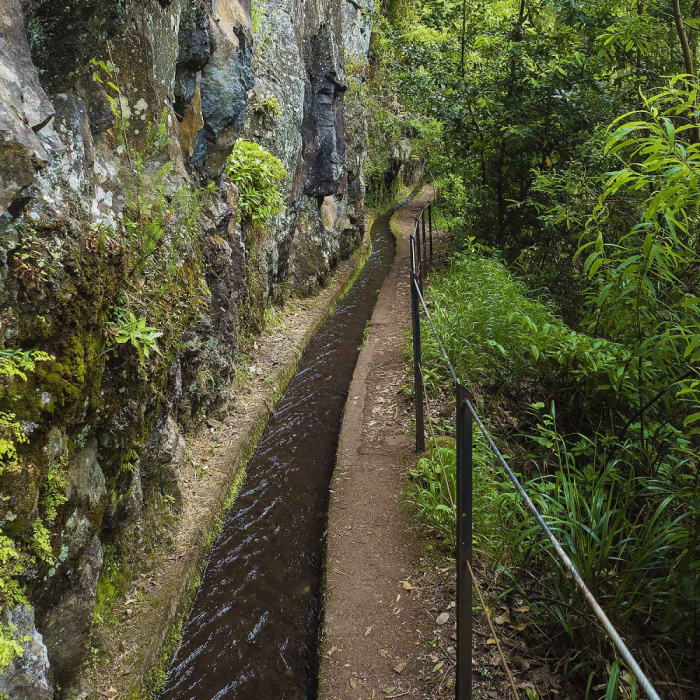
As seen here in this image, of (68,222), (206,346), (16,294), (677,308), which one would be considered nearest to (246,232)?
(206,346)

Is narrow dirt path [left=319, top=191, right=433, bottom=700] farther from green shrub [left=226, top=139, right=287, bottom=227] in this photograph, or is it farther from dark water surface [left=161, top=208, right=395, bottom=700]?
green shrub [left=226, top=139, right=287, bottom=227]

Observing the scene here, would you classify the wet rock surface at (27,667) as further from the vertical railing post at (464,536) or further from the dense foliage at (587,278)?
the dense foliage at (587,278)

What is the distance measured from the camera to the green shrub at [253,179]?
6.78 m

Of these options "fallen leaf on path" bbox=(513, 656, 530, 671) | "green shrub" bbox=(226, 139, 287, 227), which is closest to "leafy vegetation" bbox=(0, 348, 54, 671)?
"fallen leaf on path" bbox=(513, 656, 530, 671)

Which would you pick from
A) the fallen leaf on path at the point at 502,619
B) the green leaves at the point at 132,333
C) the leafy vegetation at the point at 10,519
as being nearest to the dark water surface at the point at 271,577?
the fallen leaf on path at the point at 502,619

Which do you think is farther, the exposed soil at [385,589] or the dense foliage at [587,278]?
the exposed soil at [385,589]

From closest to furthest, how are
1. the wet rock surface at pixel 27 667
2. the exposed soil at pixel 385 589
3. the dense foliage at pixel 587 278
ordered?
the wet rock surface at pixel 27 667 < the dense foliage at pixel 587 278 < the exposed soil at pixel 385 589

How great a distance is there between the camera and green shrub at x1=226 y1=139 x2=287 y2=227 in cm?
678

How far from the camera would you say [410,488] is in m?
4.50

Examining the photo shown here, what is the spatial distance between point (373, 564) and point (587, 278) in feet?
14.7

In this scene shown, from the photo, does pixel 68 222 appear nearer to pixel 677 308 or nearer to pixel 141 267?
pixel 141 267

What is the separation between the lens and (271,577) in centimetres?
405

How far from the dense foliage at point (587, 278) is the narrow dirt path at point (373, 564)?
56 cm

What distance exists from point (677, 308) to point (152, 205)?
4.14m
